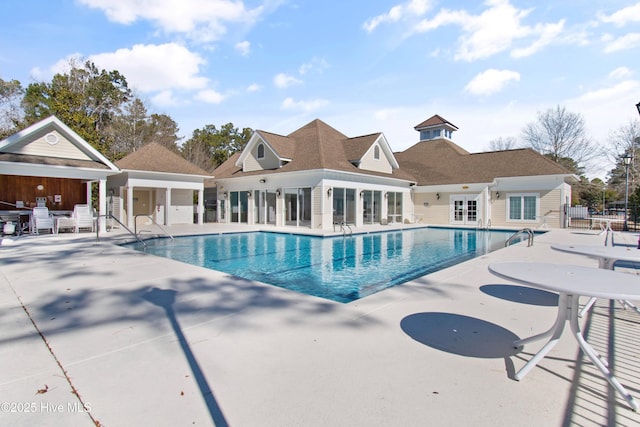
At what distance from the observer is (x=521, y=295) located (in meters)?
5.05

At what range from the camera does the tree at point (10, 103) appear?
86.3 feet

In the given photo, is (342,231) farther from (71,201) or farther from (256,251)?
(71,201)

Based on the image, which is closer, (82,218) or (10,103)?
(82,218)

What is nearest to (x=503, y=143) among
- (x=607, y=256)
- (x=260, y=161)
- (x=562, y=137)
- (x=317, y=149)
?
(x=562, y=137)

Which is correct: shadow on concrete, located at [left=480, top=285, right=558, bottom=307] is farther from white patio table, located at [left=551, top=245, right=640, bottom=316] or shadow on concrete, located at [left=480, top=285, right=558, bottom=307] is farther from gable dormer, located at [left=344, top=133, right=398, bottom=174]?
gable dormer, located at [left=344, top=133, right=398, bottom=174]

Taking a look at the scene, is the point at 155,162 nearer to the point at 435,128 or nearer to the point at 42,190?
the point at 42,190

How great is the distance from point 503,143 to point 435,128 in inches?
Result: 986

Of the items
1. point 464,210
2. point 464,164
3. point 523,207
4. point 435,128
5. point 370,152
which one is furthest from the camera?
point 435,128

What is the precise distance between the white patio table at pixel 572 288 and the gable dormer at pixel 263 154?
1595 centimetres

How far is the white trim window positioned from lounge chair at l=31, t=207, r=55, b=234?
2309 cm

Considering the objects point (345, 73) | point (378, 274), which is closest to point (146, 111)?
point (345, 73)

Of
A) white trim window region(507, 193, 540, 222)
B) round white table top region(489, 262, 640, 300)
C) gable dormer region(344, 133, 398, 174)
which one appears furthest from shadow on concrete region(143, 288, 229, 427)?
white trim window region(507, 193, 540, 222)

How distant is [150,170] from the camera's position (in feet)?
57.9

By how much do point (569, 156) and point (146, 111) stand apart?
41884mm
